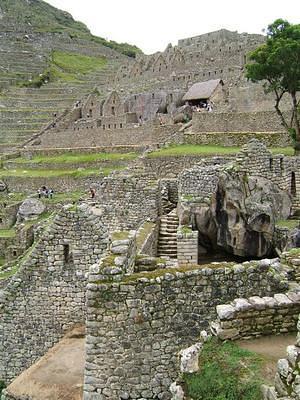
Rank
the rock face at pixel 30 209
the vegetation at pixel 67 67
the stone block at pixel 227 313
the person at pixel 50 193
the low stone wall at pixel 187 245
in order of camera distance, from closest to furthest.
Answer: the stone block at pixel 227 313, the low stone wall at pixel 187 245, the rock face at pixel 30 209, the person at pixel 50 193, the vegetation at pixel 67 67

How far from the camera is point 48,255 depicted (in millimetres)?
9430

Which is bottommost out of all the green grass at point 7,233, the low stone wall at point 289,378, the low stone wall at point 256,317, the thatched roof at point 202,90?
the green grass at point 7,233

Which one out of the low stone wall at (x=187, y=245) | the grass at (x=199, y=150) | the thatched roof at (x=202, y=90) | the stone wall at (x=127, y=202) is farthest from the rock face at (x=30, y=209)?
the thatched roof at (x=202, y=90)

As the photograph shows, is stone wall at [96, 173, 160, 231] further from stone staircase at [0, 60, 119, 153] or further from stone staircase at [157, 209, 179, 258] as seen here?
stone staircase at [0, 60, 119, 153]

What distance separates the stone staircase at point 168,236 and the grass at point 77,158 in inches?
721

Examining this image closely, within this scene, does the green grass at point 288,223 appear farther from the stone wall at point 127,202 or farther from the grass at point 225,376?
the grass at point 225,376

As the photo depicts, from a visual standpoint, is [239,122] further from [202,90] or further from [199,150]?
[202,90]

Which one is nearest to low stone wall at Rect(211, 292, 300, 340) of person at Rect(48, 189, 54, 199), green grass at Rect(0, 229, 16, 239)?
green grass at Rect(0, 229, 16, 239)

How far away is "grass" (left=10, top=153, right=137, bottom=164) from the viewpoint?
35.7 meters

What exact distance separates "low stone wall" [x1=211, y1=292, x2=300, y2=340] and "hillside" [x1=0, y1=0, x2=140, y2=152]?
162ft

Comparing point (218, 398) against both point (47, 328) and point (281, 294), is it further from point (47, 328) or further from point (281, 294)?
point (47, 328)

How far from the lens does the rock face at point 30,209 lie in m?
30.6

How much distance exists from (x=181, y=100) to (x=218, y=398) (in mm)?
45347

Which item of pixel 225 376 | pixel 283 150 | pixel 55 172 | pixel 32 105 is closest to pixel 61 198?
pixel 55 172
